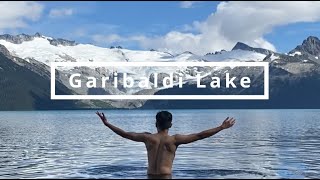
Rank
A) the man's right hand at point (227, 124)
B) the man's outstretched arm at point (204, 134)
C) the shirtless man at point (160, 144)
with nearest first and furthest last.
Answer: the man's right hand at point (227, 124)
the man's outstretched arm at point (204, 134)
the shirtless man at point (160, 144)

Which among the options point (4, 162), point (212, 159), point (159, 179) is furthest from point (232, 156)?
point (159, 179)

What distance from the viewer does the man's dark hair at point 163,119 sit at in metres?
22.0

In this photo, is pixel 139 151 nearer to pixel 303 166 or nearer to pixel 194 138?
pixel 303 166

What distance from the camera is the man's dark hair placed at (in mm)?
21969

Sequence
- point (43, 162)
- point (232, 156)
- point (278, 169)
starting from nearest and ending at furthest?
point (278, 169), point (43, 162), point (232, 156)

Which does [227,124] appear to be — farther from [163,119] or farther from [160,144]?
[160,144]

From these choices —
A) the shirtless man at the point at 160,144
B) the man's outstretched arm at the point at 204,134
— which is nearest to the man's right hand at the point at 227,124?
the man's outstretched arm at the point at 204,134

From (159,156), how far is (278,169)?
72.3ft

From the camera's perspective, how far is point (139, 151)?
62.8 meters

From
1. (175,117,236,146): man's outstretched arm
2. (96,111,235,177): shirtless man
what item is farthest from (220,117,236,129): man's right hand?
(96,111,235,177): shirtless man

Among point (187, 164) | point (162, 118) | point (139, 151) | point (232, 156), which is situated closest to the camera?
point (162, 118)

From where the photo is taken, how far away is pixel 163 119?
22.1 metres

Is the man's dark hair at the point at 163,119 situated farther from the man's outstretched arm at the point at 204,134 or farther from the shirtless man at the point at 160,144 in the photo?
the man's outstretched arm at the point at 204,134

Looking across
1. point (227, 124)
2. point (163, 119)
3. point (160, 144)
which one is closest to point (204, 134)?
point (227, 124)
